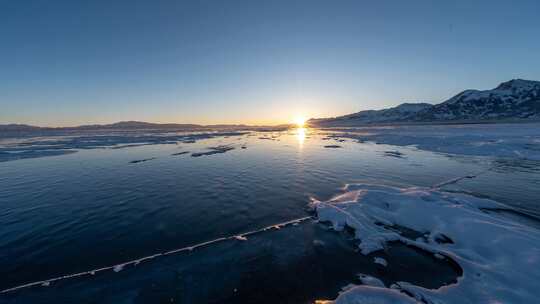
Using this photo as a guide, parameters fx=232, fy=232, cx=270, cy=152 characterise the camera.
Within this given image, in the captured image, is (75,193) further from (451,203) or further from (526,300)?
(451,203)

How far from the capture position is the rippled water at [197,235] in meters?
5.59

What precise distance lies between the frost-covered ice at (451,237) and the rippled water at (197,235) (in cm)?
48

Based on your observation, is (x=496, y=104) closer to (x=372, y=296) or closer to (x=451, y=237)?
(x=451, y=237)

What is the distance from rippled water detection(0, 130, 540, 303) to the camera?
18.4ft

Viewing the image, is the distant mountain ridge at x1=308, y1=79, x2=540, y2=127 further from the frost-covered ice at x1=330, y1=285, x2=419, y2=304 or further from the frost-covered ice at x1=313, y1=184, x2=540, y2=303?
the frost-covered ice at x1=330, y1=285, x2=419, y2=304

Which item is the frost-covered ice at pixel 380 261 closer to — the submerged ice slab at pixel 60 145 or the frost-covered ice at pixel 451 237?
the frost-covered ice at pixel 451 237

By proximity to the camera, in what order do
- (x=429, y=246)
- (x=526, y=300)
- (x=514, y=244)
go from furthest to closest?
(x=429, y=246)
(x=514, y=244)
(x=526, y=300)

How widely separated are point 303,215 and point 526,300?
6265 millimetres

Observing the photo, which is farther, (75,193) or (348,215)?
(75,193)

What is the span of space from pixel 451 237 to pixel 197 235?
8.45 meters

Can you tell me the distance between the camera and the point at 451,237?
756 cm

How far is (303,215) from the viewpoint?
9.68m

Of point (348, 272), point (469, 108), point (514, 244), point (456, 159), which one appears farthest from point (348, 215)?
point (469, 108)

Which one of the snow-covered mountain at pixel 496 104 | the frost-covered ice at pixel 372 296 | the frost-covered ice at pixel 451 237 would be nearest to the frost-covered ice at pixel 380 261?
the frost-covered ice at pixel 451 237
